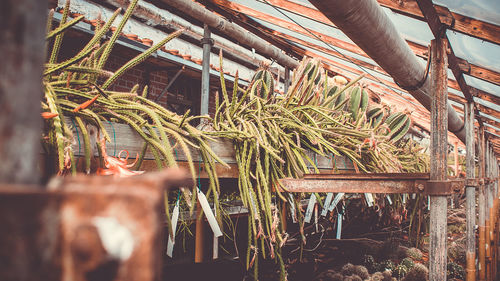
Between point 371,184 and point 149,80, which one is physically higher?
point 149,80

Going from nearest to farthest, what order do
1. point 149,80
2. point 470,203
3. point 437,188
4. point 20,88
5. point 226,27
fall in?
point 20,88
point 437,188
point 470,203
point 226,27
point 149,80

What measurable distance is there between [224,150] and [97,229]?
1005mm

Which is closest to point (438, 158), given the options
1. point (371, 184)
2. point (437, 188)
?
point (437, 188)

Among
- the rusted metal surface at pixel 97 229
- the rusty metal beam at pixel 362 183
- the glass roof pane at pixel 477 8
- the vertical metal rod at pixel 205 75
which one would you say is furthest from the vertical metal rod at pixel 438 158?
the vertical metal rod at pixel 205 75

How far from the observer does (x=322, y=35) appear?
3.54 meters

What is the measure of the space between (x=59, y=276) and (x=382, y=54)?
1409 millimetres

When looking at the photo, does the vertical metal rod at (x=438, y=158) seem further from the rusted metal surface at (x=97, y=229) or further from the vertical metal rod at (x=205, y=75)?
the vertical metal rod at (x=205, y=75)

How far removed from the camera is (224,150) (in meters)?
1.17

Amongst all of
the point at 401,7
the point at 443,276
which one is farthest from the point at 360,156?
the point at 401,7

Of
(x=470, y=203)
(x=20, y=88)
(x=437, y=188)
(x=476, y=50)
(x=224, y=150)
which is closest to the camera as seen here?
(x=20, y=88)

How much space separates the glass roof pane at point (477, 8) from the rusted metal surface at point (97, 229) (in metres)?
1.78

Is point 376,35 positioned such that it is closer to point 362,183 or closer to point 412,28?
point 362,183

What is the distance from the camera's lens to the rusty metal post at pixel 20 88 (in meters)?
0.16

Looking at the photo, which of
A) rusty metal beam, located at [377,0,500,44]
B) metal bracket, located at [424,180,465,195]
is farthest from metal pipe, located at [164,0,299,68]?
metal bracket, located at [424,180,465,195]
